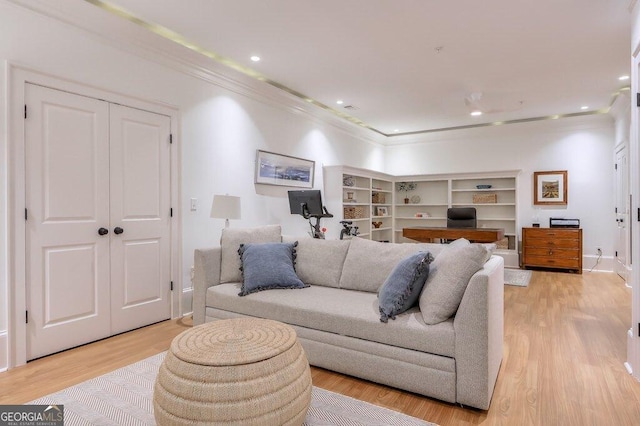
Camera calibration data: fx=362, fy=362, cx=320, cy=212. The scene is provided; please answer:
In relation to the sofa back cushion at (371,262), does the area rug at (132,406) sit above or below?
below

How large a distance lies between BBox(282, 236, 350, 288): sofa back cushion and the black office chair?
Answer: 4.04 meters

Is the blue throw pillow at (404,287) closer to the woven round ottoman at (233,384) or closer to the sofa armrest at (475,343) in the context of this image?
the sofa armrest at (475,343)

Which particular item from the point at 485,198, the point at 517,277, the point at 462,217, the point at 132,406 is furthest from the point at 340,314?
the point at 485,198

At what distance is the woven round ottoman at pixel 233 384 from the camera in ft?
4.49

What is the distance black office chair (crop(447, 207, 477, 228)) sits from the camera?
6.34 metres

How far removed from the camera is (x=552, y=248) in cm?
616

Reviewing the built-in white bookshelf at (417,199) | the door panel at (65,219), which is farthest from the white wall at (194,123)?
the built-in white bookshelf at (417,199)

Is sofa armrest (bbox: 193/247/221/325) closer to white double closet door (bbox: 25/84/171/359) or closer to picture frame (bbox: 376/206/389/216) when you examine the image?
white double closet door (bbox: 25/84/171/359)

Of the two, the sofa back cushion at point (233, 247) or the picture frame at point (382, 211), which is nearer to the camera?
the sofa back cushion at point (233, 247)

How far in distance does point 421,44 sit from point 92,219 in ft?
11.1

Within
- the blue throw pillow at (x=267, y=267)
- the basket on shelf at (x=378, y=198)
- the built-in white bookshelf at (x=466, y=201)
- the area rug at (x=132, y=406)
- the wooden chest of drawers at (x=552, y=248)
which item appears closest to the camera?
the area rug at (x=132, y=406)

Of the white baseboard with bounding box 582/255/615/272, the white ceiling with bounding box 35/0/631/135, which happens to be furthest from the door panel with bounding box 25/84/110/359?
the white baseboard with bounding box 582/255/615/272

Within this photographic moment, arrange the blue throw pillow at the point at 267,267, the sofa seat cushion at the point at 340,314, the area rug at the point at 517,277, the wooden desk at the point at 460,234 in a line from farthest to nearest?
the area rug at the point at 517,277 → the wooden desk at the point at 460,234 → the blue throw pillow at the point at 267,267 → the sofa seat cushion at the point at 340,314

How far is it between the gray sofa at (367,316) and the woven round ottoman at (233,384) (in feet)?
2.26
